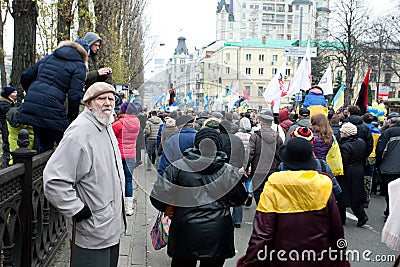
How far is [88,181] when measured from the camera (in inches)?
140

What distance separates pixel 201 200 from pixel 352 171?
4.90 meters

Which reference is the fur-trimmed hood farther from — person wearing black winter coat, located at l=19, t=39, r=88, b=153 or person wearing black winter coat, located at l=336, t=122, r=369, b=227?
person wearing black winter coat, located at l=336, t=122, r=369, b=227

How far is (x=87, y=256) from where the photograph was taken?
12.0 feet

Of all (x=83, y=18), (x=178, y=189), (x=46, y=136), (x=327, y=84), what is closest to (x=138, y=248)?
(x=46, y=136)

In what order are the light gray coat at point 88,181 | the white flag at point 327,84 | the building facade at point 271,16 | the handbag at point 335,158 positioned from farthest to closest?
the building facade at point 271,16
the white flag at point 327,84
the handbag at point 335,158
the light gray coat at point 88,181

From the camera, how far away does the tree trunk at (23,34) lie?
8219mm

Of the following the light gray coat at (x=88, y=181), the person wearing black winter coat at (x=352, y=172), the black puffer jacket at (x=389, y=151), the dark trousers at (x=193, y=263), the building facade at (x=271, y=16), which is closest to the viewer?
the light gray coat at (x=88, y=181)

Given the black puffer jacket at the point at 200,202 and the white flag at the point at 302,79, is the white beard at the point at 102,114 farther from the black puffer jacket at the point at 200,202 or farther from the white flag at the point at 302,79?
the white flag at the point at 302,79

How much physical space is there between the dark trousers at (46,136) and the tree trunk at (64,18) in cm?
635

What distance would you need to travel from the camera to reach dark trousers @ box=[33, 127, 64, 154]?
216 inches

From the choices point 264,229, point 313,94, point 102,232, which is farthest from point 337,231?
point 313,94

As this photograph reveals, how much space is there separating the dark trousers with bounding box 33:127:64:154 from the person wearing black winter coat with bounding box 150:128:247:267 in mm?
1843

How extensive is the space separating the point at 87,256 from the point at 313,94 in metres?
8.29

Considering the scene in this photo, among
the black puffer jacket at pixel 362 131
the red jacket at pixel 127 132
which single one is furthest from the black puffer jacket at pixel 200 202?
the black puffer jacket at pixel 362 131
